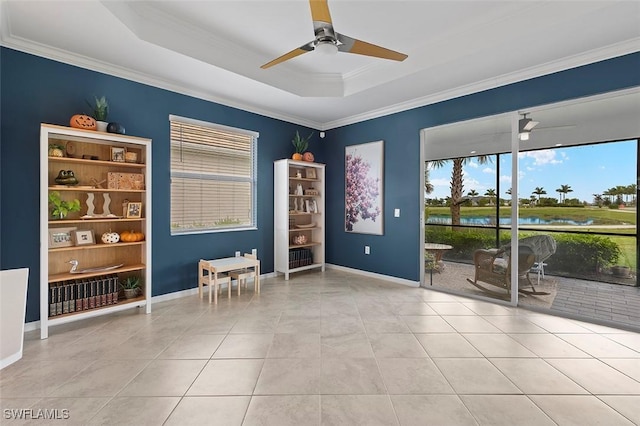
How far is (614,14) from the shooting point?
7.95 feet

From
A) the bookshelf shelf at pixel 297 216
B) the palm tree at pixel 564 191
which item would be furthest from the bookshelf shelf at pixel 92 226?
the palm tree at pixel 564 191

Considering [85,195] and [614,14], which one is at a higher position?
[614,14]

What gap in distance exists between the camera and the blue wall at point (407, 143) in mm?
3092

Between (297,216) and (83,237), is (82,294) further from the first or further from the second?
(297,216)

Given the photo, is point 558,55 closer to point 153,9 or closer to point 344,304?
point 344,304

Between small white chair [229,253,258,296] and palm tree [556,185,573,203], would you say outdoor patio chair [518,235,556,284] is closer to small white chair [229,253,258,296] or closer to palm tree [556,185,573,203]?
palm tree [556,185,573,203]

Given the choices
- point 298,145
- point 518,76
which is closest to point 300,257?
point 298,145

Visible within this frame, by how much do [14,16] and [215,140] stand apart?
7.33 ft

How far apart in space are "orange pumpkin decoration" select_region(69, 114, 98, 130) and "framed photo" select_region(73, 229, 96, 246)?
42.2 inches

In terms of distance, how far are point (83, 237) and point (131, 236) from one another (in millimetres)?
425

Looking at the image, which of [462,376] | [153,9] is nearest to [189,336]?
[462,376]

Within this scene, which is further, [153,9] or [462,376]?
[153,9]

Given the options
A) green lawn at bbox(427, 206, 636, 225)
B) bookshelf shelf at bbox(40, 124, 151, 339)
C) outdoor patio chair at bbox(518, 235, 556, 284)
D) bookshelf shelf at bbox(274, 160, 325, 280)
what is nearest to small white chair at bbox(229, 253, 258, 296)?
bookshelf shelf at bbox(274, 160, 325, 280)

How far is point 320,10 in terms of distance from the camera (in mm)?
2102
